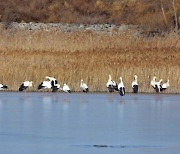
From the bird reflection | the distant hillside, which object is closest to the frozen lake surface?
the bird reflection

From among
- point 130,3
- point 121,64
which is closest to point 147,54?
point 121,64

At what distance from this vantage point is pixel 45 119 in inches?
587

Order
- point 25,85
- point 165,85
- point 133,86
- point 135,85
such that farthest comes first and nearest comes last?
point 165,85, point 25,85, point 133,86, point 135,85

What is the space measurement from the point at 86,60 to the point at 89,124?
304 inches

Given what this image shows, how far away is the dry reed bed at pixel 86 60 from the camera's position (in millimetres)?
21078

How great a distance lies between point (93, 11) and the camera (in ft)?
129

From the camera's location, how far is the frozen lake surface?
38.8 feet

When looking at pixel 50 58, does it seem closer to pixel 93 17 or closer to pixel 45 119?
pixel 45 119

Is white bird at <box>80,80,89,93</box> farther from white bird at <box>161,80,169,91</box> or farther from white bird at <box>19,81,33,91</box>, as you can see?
white bird at <box>161,80,169,91</box>

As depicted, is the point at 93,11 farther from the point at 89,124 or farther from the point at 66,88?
the point at 89,124

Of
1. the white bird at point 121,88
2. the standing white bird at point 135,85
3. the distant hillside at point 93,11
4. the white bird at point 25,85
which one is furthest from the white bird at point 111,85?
the distant hillside at point 93,11

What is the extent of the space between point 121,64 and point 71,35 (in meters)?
3.75

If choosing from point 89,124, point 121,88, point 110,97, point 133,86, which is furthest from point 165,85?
point 89,124

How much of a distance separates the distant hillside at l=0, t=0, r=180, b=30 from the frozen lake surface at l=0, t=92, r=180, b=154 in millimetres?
16248
